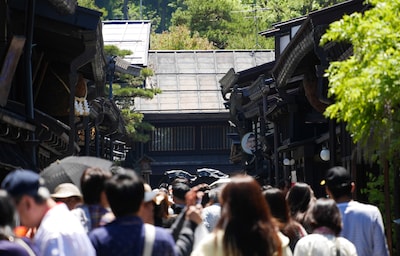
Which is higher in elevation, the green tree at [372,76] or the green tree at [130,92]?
the green tree at [130,92]

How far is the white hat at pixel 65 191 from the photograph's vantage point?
360 inches

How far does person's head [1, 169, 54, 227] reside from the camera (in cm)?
698

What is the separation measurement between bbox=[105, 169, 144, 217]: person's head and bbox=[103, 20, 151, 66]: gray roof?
43.6m

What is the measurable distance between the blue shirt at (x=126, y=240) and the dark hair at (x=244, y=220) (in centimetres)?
39

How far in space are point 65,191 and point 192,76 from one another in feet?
163

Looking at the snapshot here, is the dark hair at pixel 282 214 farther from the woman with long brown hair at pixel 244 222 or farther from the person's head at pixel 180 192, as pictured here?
the person's head at pixel 180 192

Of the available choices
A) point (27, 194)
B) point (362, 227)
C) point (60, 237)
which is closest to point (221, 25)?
point (362, 227)

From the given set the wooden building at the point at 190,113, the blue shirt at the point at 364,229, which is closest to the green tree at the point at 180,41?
the wooden building at the point at 190,113

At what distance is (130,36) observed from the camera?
186 feet

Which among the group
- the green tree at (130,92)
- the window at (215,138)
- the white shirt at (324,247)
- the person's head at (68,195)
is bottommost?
the white shirt at (324,247)

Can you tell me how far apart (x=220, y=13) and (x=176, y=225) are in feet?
Answer: 195

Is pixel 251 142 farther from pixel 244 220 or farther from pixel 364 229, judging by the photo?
pixel 244 220

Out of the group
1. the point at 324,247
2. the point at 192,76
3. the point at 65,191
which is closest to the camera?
the point at 324,247

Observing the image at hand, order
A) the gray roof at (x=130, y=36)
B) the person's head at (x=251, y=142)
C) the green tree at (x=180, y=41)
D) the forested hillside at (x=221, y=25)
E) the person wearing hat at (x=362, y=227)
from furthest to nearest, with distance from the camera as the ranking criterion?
1. the green tree at (x=180, y=41)
2. the forested hillside at (x=221, y=25)
3. the gray roof at (x=130, y=36)
4. the person's head at (x=251, y=142)
5. the person wearing hat at (x=362, y=227)
